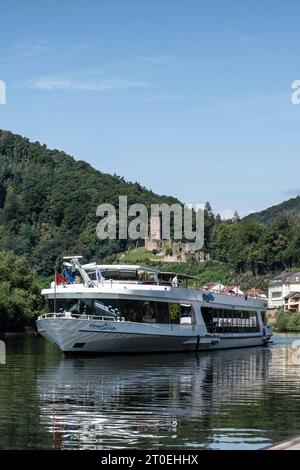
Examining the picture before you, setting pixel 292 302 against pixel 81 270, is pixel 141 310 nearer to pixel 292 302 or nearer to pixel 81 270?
pixel 81 270

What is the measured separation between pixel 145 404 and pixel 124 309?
25.7 m

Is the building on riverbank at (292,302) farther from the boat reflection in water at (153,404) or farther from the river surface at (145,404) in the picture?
the boat reflection in water at (153,404)

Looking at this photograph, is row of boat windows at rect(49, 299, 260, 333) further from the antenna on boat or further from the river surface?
the river surface

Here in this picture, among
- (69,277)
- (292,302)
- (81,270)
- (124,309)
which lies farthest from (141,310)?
(292,302)

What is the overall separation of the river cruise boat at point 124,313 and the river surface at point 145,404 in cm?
206

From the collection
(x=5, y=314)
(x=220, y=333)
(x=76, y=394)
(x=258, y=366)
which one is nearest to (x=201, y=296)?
(x=220, y=333)

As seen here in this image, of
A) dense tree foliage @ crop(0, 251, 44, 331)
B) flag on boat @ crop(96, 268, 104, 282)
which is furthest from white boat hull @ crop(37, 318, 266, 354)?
dense tree foliage @ crop(0, 251, 44, 331)

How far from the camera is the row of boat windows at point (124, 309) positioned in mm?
55938

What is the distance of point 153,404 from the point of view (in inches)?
1222

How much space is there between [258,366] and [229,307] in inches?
742

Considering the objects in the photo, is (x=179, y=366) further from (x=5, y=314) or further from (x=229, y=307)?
(x=5, y=314)

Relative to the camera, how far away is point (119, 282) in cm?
5784
